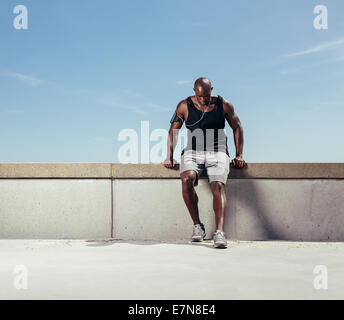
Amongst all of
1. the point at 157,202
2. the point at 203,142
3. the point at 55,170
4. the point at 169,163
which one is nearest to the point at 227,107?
the point at 203,142

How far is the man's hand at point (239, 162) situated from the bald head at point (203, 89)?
80 cm

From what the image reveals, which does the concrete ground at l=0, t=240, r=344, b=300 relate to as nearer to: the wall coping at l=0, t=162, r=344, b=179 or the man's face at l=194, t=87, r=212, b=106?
the wall coping at l=0, t=162, r=344, b=179

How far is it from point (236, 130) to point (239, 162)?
0.40 meters

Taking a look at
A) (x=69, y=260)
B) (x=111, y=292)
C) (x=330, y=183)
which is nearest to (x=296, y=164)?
(x=330, y=183)

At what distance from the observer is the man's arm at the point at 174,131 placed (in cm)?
555

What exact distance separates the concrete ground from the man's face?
1.69 m

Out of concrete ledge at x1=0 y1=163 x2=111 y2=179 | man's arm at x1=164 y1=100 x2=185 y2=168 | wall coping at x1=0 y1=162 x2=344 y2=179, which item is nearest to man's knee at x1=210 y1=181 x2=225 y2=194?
wall coping at x1=0 y1=162 x2=344 y2=179

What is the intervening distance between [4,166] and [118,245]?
204 centimetres

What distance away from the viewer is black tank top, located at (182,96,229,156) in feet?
17.7

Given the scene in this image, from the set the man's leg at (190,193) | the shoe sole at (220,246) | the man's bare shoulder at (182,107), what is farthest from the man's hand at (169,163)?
the shoe sole at (220,246)

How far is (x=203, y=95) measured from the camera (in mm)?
5312

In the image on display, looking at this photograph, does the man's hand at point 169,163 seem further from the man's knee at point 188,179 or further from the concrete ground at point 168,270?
the concrete ground at point 168,270
